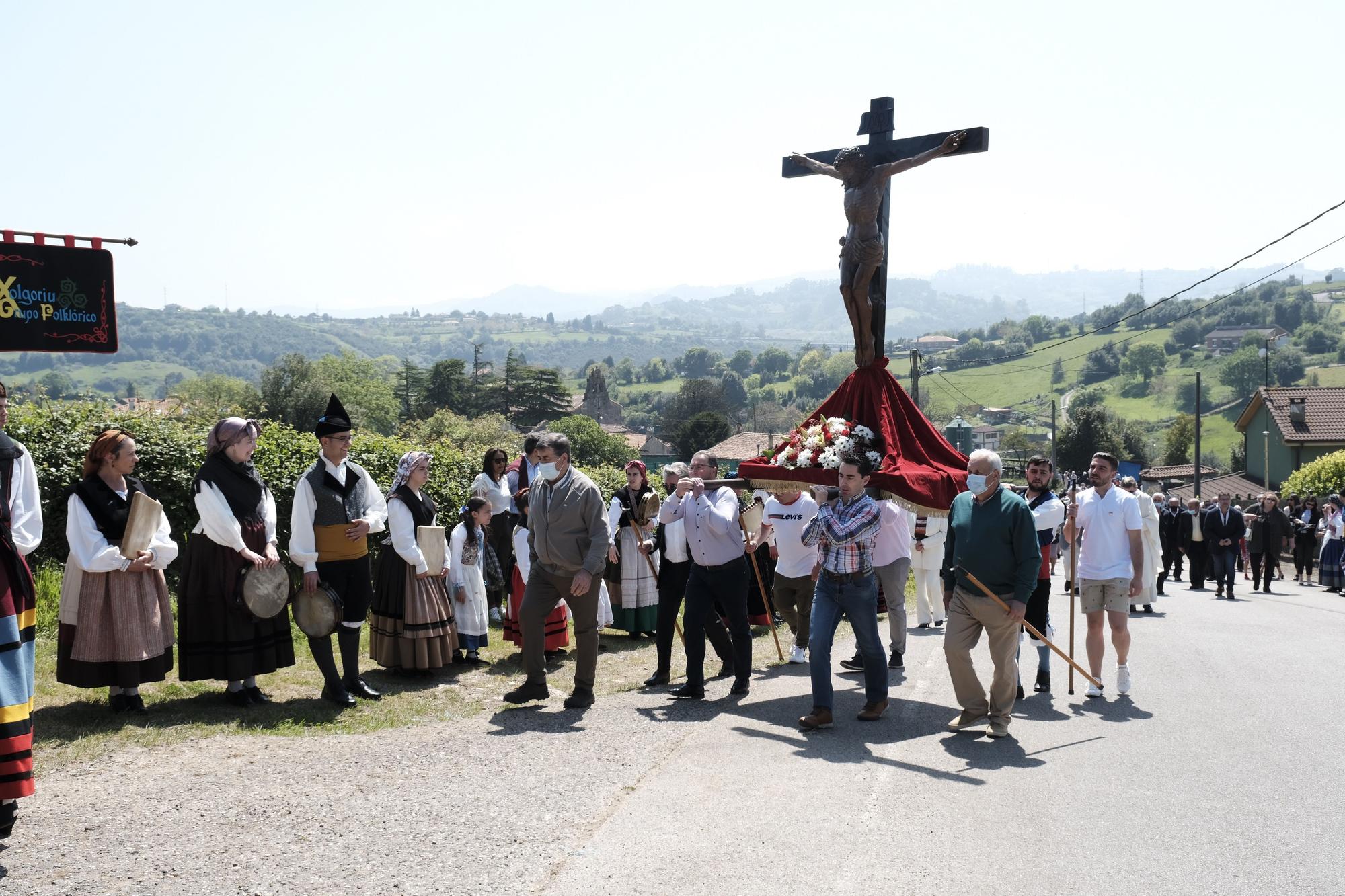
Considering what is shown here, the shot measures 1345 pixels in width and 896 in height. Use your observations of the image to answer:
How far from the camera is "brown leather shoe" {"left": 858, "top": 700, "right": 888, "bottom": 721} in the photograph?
780 cm

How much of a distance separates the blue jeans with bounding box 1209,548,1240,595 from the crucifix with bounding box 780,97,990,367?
11953mm

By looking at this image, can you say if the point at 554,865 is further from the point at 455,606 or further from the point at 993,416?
the point at 993,416

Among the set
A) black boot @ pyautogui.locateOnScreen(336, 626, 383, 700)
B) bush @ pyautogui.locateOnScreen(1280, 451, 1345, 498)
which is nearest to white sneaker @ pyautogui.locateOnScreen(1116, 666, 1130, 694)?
black boot @ pyautogui.locateOnScreen(336, 626, 383, 700)

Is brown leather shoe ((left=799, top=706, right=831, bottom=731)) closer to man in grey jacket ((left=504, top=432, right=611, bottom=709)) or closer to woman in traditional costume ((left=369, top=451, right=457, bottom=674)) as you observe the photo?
man in grey jacket ((left=504, top=432, right=611, bottom=709))

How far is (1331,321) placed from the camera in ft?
592

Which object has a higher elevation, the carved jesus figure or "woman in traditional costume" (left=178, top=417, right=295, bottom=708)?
the carved jesus figure

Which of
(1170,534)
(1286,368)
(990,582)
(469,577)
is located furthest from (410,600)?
(1286,368)

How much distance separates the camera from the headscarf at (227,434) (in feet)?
24.3

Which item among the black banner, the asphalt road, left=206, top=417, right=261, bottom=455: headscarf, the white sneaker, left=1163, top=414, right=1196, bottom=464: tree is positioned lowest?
left=1163, top=414, right=1196, bottom=464: tree

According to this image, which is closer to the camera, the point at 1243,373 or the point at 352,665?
the point at 352,665

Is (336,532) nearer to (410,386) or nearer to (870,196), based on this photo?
(870,196)

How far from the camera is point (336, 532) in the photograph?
784 cm

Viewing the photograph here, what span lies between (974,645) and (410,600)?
4.37 m

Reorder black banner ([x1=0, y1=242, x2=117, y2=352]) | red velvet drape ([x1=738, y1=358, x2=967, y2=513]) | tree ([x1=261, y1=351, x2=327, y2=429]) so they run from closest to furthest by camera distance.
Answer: black banner ([x1=0, y1=242, x2=117, y2=352]) < red velvet drape ([x1=738, y1=358, x2=967, y2=513]) < tree ([x1=261, y1=351, x2=327, y2=429])
